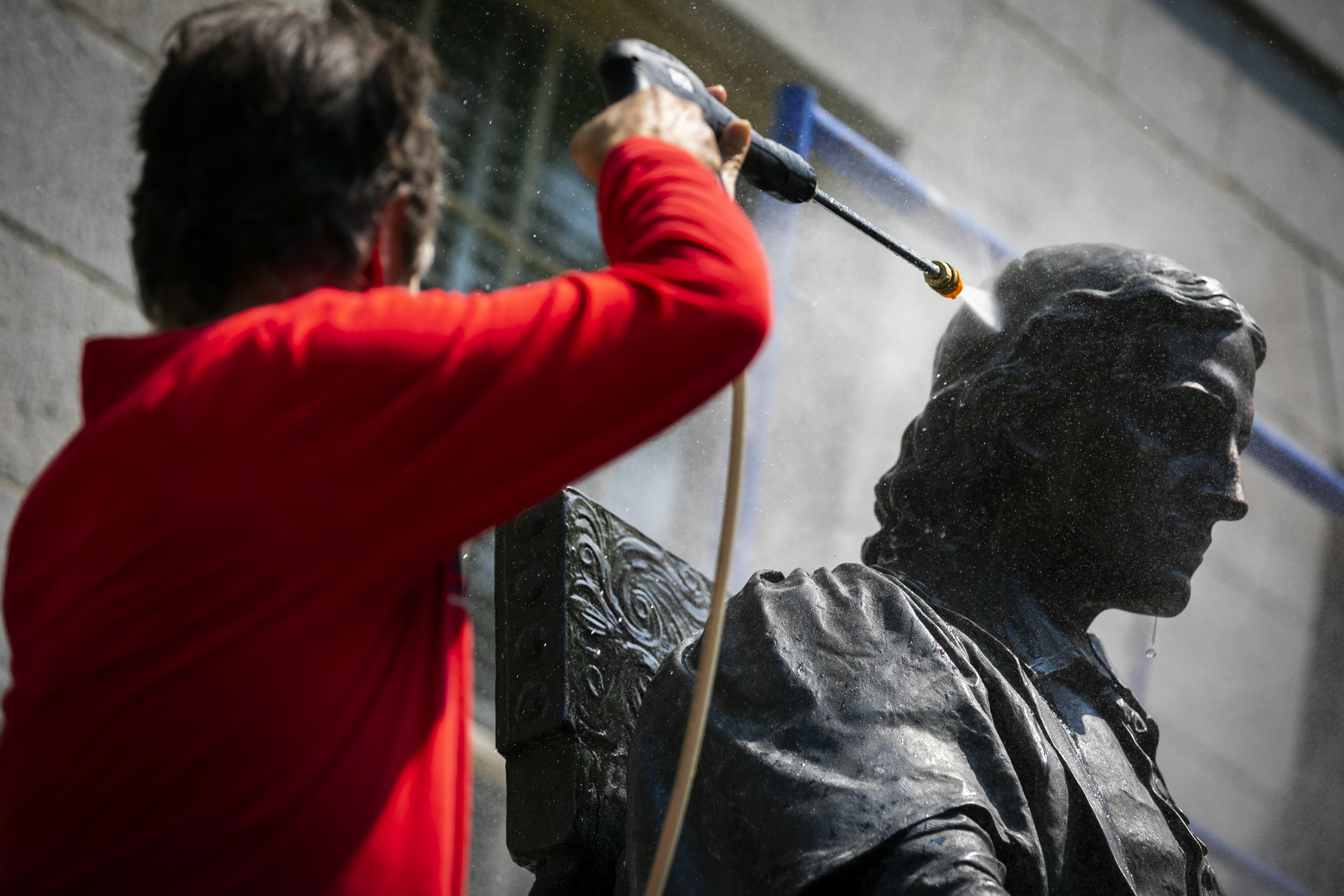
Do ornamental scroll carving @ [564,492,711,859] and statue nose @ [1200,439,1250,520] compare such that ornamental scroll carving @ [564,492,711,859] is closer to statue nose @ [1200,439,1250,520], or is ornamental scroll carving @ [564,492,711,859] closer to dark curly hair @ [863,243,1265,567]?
dark curly hair @ [863,243,1265,567]

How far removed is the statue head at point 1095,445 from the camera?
2117 mm

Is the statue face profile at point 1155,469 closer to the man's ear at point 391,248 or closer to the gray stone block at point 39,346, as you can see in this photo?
the man's ear at point 391,248

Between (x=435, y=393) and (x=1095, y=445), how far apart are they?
1376 mm

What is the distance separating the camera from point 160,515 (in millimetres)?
949

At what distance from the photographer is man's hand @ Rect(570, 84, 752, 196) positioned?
1160 millimetres

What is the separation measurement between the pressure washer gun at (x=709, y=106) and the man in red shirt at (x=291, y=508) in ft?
0.75

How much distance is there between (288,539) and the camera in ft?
3.11

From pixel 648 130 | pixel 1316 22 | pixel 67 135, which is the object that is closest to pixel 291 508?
pixel 648 130

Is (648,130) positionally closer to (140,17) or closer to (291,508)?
(291,508)

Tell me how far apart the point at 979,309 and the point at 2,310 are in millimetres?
1465

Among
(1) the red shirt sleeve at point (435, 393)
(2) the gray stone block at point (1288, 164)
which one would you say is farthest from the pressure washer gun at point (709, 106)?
(2) the gray stone block at point (1288, 164)

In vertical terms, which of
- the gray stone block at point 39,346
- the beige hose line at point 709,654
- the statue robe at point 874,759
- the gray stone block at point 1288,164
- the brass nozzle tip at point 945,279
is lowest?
the gray stone block at point 39,346

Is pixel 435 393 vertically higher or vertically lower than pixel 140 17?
higher

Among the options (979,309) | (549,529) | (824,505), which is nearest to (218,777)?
(549,529)
